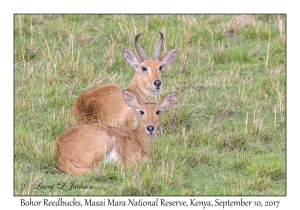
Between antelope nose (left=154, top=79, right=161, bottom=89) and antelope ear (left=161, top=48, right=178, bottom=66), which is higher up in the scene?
antelope ear (left=161, top=48, right=178, bottom=66)

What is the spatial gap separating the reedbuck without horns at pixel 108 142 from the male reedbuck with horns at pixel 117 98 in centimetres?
92

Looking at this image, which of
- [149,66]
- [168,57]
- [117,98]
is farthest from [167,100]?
[168,57]

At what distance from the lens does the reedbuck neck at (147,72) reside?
1416 cm

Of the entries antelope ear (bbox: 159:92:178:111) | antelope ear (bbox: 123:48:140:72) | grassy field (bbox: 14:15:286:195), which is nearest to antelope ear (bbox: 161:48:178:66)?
antelope ear (bbox: 123:48:140:72)

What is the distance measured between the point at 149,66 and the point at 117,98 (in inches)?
31.5

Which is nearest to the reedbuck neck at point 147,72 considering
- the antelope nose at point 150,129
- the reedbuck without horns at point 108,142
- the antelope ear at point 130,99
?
the antelope ear at point 130,99

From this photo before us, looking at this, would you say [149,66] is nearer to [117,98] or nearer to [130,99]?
[117,98]

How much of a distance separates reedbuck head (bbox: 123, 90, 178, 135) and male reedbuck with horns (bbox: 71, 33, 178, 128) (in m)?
0.73

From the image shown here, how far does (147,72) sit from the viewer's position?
14.3m

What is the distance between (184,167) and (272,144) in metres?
1.80

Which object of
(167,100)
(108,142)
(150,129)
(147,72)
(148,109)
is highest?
(147,72)

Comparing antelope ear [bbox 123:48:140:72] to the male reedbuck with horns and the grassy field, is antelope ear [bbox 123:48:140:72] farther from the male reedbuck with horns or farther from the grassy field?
the grassy field

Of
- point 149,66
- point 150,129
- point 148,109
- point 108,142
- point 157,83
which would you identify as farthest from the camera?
point 149,66

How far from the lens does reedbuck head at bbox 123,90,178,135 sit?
12.2m
